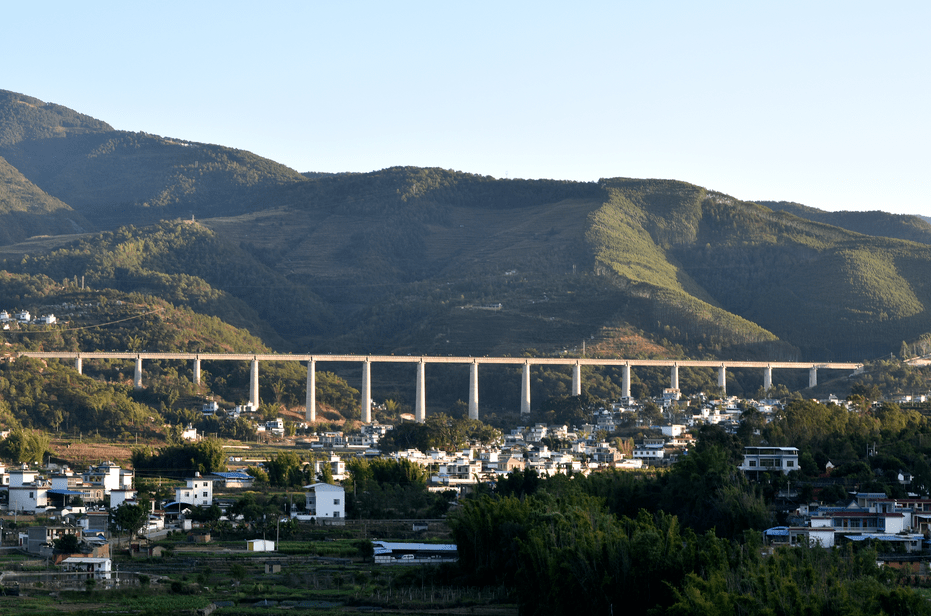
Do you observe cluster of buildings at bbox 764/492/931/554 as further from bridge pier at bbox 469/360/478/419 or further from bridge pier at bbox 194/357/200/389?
bridge pier at bbox 194/357/200/389

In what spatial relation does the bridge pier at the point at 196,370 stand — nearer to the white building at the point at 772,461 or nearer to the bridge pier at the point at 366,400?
the bridge pier at the point at 366,400

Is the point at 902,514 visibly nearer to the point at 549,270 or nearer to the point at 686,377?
the point at 686,377

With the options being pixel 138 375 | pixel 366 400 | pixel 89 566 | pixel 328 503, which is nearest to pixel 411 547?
pixel 328 503

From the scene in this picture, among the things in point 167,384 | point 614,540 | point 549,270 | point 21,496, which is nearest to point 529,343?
point 549,270

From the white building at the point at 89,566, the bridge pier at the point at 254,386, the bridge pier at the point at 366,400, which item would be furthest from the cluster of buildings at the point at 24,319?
the white building at the point at 89,566

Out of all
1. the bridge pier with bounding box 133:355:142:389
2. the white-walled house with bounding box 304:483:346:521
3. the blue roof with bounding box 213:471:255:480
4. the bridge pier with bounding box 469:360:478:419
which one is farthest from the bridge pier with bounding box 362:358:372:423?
the white-walled house with bounding box 304:483:346:521

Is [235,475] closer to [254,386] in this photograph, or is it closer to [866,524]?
[866,524]
